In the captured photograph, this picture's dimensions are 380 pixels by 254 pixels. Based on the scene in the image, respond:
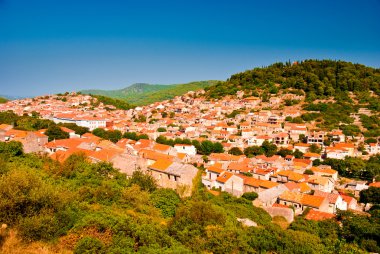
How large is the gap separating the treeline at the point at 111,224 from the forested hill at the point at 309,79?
3303 inches

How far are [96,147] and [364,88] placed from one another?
298 feet

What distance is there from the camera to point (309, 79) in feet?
344

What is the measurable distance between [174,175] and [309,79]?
92523mm

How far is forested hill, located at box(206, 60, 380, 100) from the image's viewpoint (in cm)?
9644

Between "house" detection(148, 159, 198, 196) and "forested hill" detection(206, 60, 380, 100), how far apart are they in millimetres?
77302

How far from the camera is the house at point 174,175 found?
26094 mm

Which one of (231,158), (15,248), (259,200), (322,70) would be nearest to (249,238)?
(15,248)

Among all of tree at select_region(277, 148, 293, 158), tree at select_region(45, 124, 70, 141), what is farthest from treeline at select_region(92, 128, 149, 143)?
tree at select_region(277, 148, 293, 158)

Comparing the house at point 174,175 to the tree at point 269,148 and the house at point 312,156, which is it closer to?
the tree at point 269,148

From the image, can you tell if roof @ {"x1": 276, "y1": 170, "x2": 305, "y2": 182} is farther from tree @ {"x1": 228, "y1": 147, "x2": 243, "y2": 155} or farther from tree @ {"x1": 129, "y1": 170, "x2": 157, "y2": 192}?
tree @ {"x1": 129, "y1": 170, "x2": 157, "y2": 192}

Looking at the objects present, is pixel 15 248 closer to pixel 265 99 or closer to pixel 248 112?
pixel 248 112

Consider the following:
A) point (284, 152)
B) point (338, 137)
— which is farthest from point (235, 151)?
point (338, 137)

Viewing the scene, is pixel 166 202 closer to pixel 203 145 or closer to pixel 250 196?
pixel 250 196

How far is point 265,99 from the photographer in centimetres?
9881
